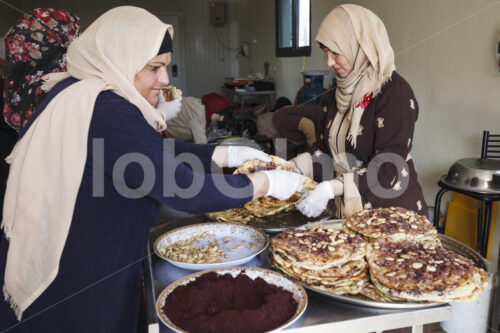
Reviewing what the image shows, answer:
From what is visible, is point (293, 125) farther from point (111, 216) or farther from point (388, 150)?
point (111, 216)

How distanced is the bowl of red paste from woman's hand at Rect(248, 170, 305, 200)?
309mm

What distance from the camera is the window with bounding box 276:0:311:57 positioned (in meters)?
5.18

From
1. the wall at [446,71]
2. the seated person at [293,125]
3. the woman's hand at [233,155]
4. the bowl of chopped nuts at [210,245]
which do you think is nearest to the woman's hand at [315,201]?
the bowl of chopped nuts at [210,245]

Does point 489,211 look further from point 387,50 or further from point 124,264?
point 124,264

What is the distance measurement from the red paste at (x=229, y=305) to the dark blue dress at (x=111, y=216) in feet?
0.78

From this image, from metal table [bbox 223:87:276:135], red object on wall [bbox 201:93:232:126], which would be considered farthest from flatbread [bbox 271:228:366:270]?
metal table [bbox 223:87:276:135]

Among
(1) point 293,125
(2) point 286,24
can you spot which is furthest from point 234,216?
(2) point 286,24

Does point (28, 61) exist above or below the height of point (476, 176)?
above

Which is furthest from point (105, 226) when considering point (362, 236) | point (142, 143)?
point (362, 236)

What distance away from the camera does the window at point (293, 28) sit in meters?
5.18

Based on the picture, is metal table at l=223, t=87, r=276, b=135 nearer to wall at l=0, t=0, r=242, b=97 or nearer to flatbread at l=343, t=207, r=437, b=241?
wall at l=0, t=0, r=242, b=97

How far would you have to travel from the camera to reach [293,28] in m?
5.43

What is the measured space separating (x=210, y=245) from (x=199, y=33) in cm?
796

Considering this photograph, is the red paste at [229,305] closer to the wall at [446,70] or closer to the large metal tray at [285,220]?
the large metal tray at [285,220]
